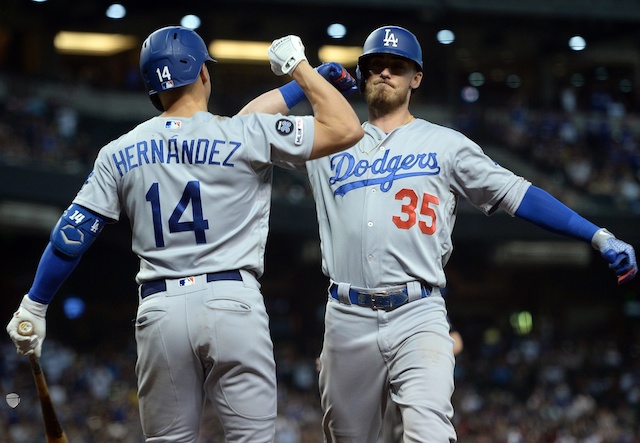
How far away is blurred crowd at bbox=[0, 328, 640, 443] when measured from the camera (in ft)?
40.4

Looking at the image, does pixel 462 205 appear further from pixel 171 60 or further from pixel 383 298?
pixel 171 60

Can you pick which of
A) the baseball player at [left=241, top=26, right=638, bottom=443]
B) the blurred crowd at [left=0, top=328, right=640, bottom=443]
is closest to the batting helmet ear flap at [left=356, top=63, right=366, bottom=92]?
the baseball player at [left=241, top=26, right=638, bottom=443]

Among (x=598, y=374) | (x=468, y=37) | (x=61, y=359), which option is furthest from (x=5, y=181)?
(x=468, y=37)

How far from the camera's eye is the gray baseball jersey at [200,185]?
127 inches

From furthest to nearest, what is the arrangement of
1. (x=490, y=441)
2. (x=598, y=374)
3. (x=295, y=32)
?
(x=295, y=32), (x=598, y=374), (x=490, y=441)

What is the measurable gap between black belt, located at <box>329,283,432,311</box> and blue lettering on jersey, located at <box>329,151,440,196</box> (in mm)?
412

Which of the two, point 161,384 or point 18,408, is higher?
point 161,384

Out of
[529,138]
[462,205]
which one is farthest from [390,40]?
[529,138]

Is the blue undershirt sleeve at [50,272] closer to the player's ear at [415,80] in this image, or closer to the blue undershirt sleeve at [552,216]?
the player's ear at [415,80]

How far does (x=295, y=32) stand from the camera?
72.2 ft

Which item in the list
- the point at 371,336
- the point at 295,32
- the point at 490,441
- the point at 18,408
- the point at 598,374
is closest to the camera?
the point at 371,336

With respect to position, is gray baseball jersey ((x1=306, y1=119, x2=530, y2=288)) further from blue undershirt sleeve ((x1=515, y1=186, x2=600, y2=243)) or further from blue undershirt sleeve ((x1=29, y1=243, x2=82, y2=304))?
blue undershirt sleeve ((x1=29, y1=243, x2=82, y2=304))

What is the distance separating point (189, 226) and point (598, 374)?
15388mm

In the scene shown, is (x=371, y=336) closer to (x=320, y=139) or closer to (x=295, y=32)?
(x=320, y=139)
